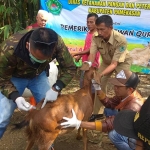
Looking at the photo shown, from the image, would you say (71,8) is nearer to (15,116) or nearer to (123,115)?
(15,116)

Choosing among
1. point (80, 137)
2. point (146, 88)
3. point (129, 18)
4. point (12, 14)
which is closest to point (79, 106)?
point (80, 137)

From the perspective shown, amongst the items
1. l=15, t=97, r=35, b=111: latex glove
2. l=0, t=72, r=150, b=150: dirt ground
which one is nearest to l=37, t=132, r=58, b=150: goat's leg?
l=15, t=97, r=35, b=111: latex glove

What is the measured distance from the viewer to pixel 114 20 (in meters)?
6.93

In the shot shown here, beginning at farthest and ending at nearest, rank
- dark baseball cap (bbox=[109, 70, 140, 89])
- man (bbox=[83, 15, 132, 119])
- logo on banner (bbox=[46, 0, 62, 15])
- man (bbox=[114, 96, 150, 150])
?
1. logo on banner (bbox=[46, 0, 62, 15])
2. man (bbox=[83, 15, 132, 119])
3. dark baseball cap (bbox=[109, 70, 140, 89])
4. man (bbox=[114, 96, 150, 150])

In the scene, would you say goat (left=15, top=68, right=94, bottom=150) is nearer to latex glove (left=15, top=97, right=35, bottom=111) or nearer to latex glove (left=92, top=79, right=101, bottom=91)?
latex glove (left=15, top=97, right=35, bottom=111)

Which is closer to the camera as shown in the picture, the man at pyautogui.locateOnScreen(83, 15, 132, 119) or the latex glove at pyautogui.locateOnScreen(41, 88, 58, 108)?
the latex glove at pyautogui.locateOnScreen(41, 88, 58, 108)

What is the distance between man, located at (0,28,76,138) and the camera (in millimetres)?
2636

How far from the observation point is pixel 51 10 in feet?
23.3

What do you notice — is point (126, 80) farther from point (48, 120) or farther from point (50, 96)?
point (48, 120)

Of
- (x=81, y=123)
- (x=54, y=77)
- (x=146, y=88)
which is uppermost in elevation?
(x=81, y=123)

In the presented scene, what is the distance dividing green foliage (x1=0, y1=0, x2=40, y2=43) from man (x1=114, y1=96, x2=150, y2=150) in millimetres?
5791

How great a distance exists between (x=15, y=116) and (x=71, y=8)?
352 centimetres

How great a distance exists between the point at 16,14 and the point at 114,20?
9.77 feet

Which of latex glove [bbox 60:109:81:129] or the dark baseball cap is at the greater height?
the dark baseball cap
